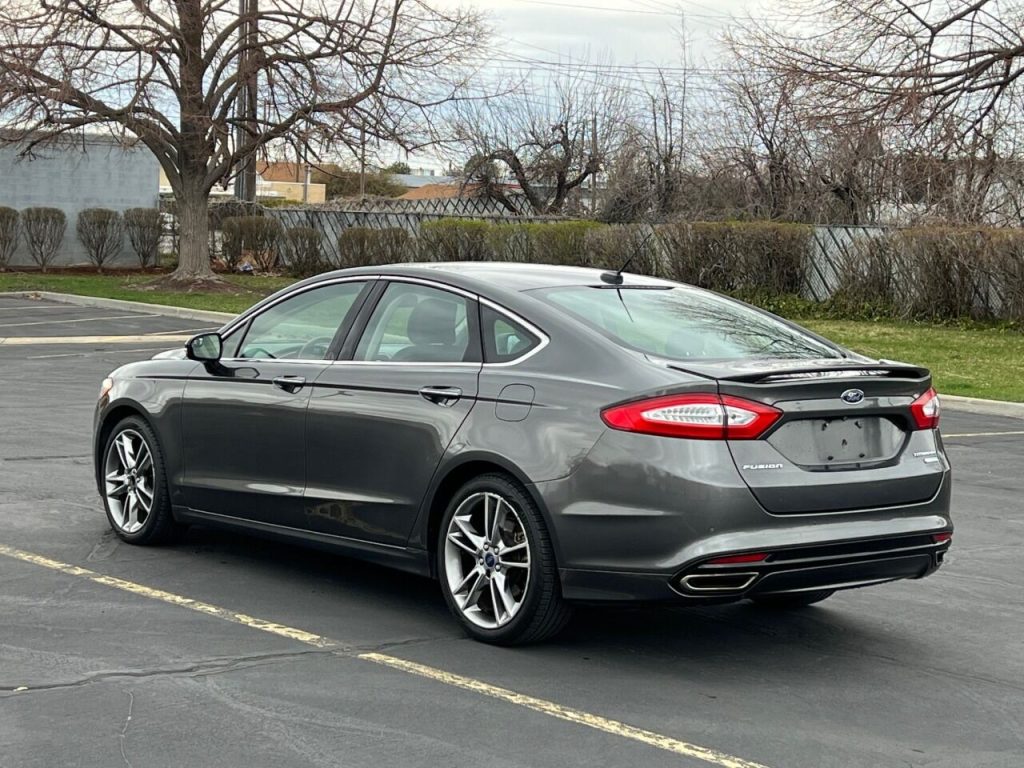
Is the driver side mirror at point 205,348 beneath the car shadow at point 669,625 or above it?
above

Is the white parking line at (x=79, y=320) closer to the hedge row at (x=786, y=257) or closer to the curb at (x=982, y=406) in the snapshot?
the hedge row at (x=786, y=257)

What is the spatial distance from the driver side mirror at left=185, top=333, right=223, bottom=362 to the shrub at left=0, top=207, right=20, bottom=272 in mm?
32579

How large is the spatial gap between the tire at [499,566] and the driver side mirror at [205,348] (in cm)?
186

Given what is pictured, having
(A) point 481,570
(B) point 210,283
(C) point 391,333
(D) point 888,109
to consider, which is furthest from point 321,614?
(B) point 210,283

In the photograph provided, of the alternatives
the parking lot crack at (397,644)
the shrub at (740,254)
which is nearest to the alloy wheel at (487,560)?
the parking lot crack at (397,644)

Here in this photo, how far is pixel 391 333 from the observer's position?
6.59 m

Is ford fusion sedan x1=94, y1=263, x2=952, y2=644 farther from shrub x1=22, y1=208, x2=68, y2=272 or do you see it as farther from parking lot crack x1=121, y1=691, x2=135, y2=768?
shrub x1=22, y1=208, x2=68, y2=272

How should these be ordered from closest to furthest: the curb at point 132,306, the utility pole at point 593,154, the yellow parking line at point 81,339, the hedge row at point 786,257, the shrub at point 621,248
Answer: the yellow parking line at point 81,339
the hedge row at point 786,257
the curb at point 132,306
the shrub at point 621,248
the utility pole at point 593,154

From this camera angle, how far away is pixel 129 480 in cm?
775

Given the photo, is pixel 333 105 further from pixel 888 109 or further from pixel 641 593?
pixel 641 593

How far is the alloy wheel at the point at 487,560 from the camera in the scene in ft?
19.1

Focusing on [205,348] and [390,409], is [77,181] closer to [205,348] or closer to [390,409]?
[205,348]

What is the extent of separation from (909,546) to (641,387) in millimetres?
1292

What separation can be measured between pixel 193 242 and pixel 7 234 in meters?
7.39
